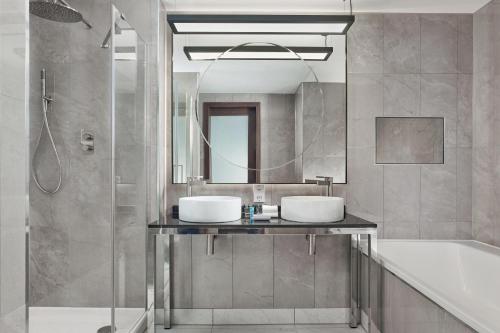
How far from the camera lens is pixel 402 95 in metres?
2.66

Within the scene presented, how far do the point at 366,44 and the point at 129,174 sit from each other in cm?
196

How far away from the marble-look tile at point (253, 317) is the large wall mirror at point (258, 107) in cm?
99

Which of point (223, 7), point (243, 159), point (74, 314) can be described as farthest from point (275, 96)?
point (74, 314)

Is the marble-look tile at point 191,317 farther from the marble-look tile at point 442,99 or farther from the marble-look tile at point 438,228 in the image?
the marble-look tile at point 442,99

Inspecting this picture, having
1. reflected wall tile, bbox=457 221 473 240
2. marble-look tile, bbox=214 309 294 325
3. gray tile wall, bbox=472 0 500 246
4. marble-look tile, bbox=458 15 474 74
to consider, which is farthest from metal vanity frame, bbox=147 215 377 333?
marble-look tile, bbox=458 15 474 74

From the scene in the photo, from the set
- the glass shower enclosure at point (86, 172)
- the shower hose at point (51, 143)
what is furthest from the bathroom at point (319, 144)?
the shower hose at point (51, 143)

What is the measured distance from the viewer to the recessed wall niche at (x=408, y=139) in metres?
2.66

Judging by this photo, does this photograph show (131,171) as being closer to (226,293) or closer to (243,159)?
(243,159)

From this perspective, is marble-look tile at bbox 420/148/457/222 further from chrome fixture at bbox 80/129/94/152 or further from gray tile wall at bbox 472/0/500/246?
chrome fixture at bbox 80/129/94/152

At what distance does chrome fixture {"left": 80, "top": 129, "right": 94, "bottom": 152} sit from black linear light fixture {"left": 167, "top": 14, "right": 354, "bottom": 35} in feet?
4.11

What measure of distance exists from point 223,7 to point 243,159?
1154mm

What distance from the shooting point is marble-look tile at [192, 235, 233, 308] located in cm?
264

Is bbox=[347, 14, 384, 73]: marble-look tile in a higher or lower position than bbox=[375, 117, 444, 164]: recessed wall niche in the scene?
higher

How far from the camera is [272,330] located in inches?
99.3
